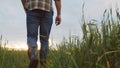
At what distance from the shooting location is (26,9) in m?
6.75

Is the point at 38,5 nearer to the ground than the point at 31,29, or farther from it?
farther from it

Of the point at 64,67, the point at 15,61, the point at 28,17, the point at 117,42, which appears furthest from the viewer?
the point at 15,61

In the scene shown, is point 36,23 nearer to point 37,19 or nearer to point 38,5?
point 37,19

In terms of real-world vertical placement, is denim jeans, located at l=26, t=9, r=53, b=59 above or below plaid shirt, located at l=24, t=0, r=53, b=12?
below

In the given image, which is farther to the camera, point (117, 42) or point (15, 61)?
point (15, 61)

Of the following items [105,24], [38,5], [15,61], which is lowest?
[15,61]

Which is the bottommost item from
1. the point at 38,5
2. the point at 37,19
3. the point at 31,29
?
the point at 31,29

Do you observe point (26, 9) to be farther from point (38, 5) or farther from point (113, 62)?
point (113, 62)

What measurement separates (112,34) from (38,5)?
256cm

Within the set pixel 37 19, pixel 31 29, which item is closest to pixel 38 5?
pixel 37 19

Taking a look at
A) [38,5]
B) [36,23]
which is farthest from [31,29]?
[38,5]


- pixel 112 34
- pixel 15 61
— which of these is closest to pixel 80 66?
pixel 112 34

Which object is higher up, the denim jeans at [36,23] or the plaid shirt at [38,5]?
the plaid shirt at [38,5]

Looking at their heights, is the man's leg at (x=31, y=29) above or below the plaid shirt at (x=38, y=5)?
below
